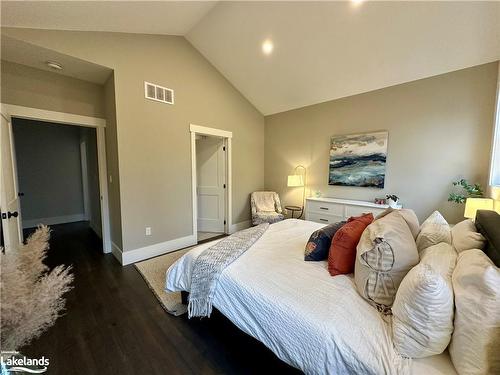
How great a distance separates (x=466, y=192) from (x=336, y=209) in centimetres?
160

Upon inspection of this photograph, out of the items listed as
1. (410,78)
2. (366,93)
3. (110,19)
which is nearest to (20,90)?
(110,19)

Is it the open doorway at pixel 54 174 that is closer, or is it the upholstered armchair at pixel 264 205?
the upholstered armchair at pixel 264 205

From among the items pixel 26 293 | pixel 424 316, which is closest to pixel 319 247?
pixel 424 316

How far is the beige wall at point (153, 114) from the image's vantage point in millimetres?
2658

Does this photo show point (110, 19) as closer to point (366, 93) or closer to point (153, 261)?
point (153, 261)

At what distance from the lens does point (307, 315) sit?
3.63 ft

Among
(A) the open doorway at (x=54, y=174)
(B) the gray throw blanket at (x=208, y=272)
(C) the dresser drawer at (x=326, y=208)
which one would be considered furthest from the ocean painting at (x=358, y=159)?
(A) the open doorway at (x=54, y=174)

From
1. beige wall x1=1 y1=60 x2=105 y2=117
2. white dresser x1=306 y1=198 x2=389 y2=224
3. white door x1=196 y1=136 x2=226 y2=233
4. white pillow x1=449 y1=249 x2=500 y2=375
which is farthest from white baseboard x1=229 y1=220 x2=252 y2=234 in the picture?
white pillow x1=449 y1=249 x2=500 y2=375

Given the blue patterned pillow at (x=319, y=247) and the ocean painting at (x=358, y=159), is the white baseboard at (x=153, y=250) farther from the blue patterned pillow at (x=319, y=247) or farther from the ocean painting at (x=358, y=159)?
the ocean painting at (x=358, y=159)

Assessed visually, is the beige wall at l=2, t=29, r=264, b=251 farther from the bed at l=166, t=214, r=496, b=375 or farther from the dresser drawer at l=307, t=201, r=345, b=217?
the dresser drawer at l=307, t=201, r=345, b=217

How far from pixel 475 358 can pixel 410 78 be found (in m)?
3.45

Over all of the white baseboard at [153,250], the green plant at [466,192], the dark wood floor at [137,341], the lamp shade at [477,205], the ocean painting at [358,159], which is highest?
the ocean painting at [358,159]

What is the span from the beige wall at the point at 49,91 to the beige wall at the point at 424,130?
3.70 meters

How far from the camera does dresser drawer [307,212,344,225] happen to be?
3.53 meters
